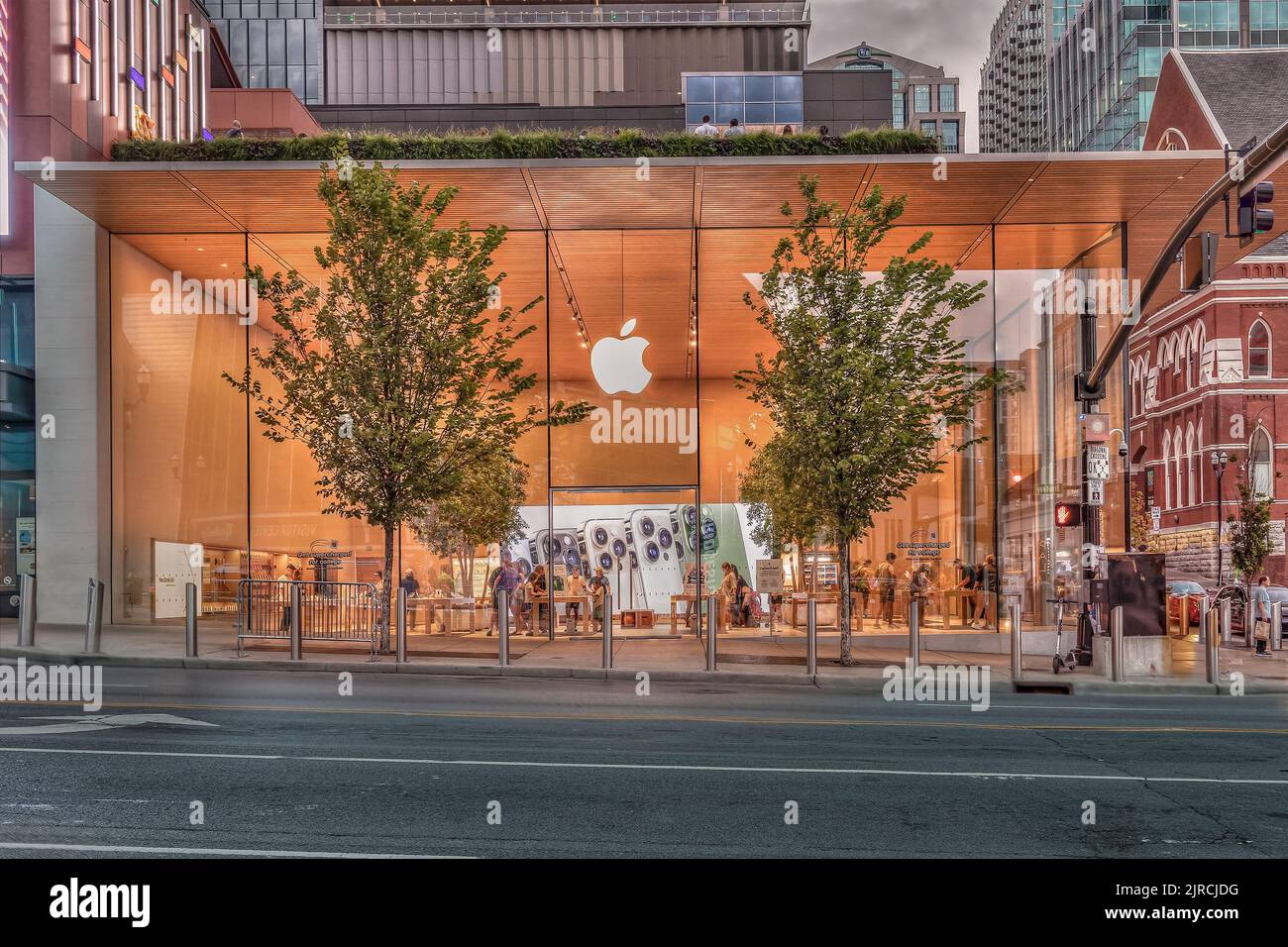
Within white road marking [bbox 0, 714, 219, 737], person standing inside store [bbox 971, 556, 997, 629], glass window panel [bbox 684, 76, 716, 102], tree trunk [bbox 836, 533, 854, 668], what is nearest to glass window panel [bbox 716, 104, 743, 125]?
glass window panel [bbox 684, 76, 716, 102]

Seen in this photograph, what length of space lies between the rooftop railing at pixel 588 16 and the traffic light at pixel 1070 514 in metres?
52.2

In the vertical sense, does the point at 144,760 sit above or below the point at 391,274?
below

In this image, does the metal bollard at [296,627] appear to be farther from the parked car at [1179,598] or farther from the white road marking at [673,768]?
the parked car at [1179,598]

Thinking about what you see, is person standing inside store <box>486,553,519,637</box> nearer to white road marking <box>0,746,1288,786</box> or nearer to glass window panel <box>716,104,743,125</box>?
white road marking <box>0,746,1288,786</box>

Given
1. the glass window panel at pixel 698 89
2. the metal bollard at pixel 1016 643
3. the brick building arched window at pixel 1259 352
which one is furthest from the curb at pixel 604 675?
the brick building arched window at pixel 1259 352

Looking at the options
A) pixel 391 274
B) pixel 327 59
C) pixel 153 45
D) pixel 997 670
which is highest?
pixel 327 59

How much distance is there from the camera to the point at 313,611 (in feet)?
62.0

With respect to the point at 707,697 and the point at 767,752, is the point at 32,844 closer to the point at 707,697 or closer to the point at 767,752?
the point at 767,752

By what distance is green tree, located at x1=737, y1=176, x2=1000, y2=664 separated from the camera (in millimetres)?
18859

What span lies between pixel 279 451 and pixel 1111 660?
1729 cm

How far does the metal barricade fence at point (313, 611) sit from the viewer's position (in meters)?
18.8

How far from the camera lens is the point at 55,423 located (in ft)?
79.6
